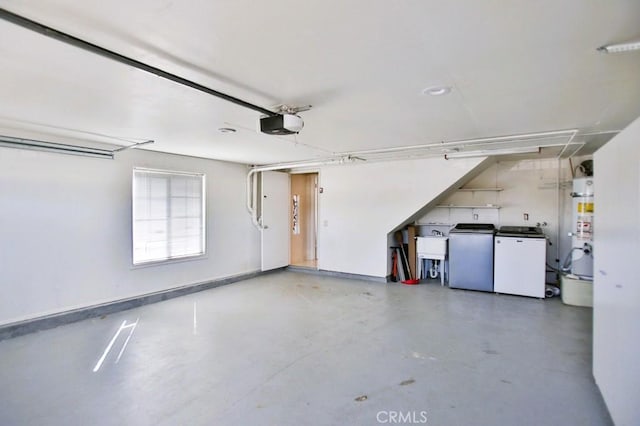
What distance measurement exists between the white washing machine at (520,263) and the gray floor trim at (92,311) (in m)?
4.77

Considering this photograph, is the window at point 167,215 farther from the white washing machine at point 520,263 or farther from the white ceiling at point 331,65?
the white washing machine at point 520,263

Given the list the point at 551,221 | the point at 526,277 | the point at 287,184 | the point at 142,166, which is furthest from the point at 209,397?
the point at 551,221

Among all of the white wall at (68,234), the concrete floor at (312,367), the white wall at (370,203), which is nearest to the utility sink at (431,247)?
the white wall at (370,203)

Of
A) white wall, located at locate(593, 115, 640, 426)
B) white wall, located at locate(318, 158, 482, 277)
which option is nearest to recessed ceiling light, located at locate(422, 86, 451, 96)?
white wall, located at locate(593, 115, 640, 426)

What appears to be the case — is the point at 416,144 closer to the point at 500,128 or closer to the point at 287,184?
the point at 500,128

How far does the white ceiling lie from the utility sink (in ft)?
9.01

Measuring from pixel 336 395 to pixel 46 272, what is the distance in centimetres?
369

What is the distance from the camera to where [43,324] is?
3842mm

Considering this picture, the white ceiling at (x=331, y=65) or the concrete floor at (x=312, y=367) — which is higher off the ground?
the white ceiling at (x=331, y=65)

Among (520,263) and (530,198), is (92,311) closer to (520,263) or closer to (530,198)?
(520,263)

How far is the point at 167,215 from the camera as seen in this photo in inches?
206

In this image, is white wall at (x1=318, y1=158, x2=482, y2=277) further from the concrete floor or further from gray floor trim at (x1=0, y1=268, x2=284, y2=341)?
gray floor trim at (x1=0, y1=268, x2=284, y2=341)

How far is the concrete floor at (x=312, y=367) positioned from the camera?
7.49 feet

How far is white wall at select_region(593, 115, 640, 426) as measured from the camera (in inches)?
66.9
